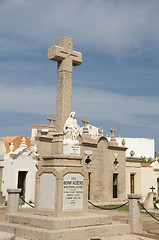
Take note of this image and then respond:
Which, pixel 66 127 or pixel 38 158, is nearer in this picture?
pixel 66 127

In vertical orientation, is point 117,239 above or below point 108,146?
below

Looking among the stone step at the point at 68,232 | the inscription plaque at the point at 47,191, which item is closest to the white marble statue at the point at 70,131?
the inscription plaque at the point at 47,191

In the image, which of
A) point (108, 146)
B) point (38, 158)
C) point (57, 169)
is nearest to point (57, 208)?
point (57, 169)

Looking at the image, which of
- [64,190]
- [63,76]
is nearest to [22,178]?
[63,76]

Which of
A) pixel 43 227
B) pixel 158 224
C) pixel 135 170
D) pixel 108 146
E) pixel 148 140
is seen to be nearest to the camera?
pixel 43 227

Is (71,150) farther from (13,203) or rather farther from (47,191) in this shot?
(13,203)

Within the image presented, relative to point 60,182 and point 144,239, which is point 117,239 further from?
point 60,182

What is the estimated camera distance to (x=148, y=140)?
65750mm

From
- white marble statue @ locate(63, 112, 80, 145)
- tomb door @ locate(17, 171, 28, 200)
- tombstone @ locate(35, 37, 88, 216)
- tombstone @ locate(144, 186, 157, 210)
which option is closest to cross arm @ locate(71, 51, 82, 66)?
tombstone @ locate(35, 37, 88, 216)

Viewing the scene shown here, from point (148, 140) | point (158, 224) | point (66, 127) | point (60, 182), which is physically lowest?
point (158, 224)

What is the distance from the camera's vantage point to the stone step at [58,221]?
24.8ft

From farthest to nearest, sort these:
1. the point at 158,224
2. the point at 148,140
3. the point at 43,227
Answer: the point at 148,140
the point at 158,224
the point at 43,227

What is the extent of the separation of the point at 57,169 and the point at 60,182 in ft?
1.35

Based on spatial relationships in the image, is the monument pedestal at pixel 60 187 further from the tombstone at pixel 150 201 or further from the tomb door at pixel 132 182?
the tomb door at pixel 132 182
